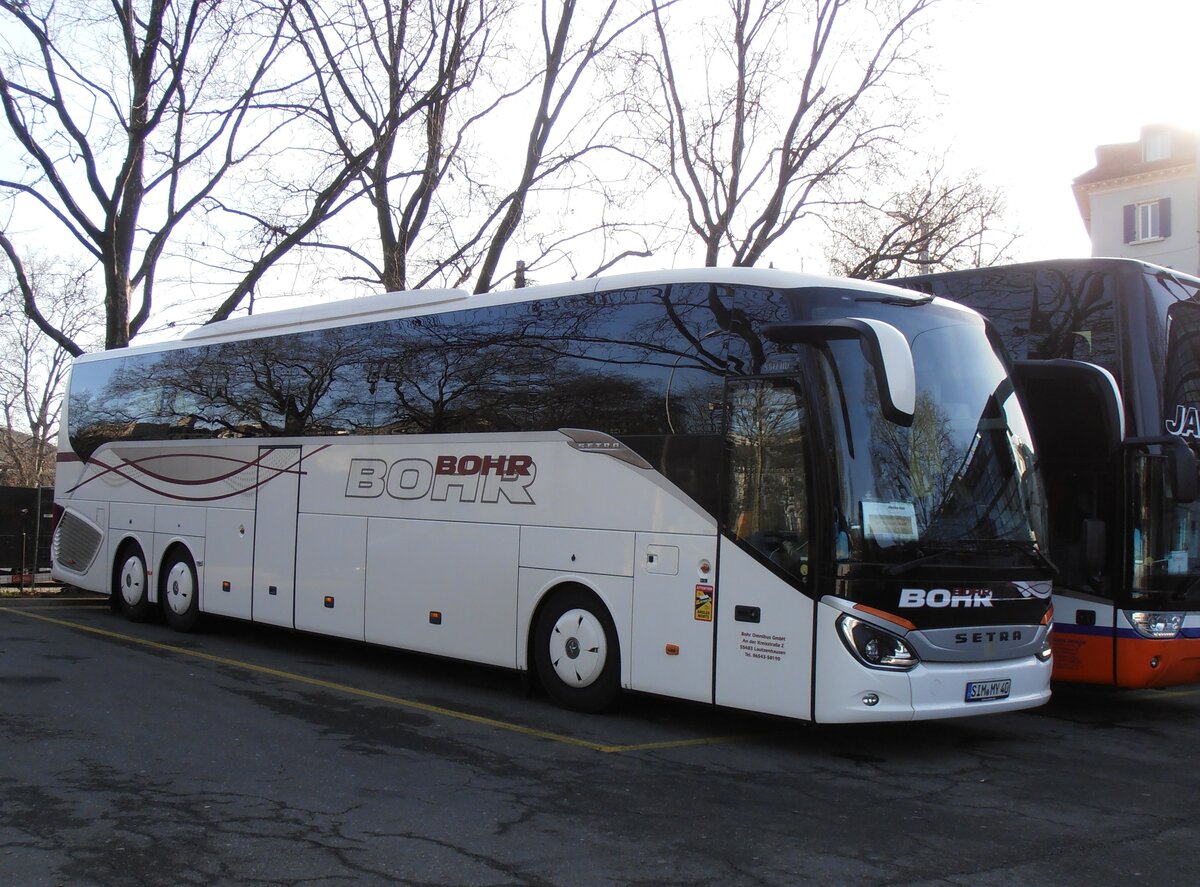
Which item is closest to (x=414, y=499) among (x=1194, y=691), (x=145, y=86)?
(x=1194, y=691)

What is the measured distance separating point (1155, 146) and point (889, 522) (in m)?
48.7

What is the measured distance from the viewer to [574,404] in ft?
30.7

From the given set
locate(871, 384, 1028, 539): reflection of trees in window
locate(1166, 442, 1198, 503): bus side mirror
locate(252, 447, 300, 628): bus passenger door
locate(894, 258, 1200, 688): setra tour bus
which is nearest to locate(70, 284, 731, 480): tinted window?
locate(252, 447, 300, 628): bus passenger door

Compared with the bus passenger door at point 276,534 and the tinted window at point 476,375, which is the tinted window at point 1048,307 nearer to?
the tinted window at point 476,375

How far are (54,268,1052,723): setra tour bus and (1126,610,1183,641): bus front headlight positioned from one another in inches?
60.3

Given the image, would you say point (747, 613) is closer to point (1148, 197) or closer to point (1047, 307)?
point (1047, 307)

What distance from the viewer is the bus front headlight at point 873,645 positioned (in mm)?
7492

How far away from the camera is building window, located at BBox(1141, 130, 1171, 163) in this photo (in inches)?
1913

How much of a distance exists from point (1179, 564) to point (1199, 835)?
3.80m

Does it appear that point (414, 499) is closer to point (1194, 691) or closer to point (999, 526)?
point (999, 526)

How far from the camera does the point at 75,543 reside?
53.8 feet

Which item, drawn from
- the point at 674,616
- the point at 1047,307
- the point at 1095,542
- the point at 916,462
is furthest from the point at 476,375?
the point at 1095,542

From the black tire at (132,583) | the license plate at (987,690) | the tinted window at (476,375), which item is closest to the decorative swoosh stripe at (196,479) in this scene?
the tinted window at (476,375)

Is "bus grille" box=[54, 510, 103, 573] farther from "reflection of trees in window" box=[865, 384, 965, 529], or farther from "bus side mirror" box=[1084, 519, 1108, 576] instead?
"bus side mirror" box=[1084, 519, 1108, 576]
